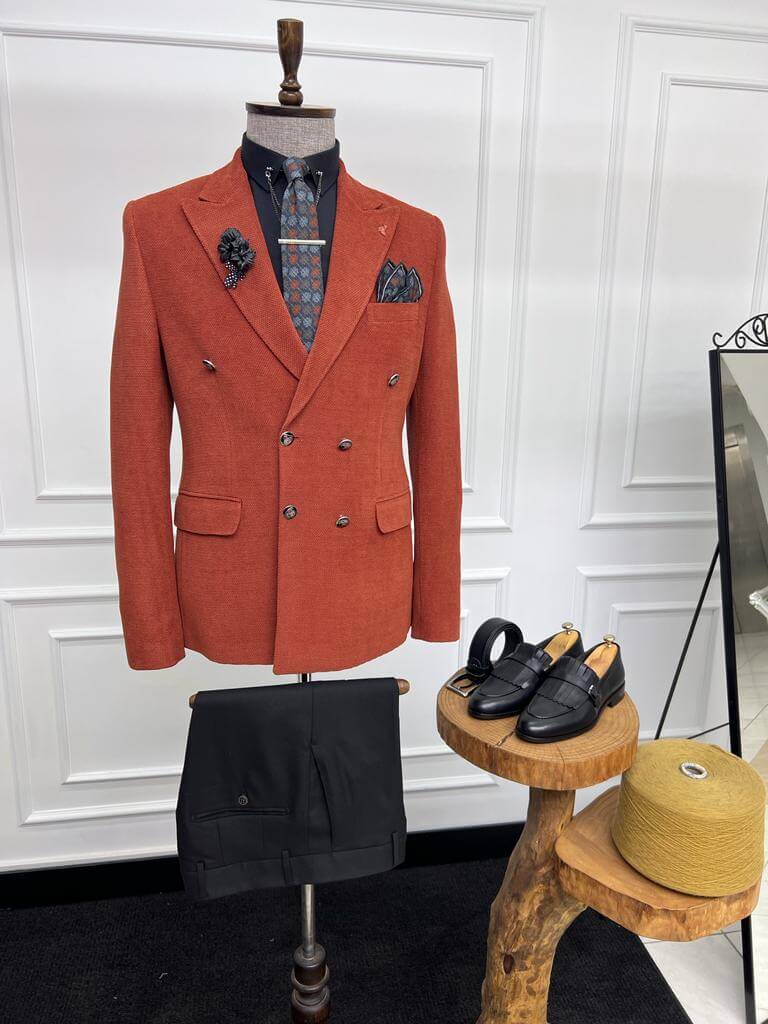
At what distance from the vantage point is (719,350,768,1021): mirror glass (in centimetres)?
187

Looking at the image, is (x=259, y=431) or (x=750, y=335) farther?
(x=750, y=335)

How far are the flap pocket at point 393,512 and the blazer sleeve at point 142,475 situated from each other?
37 centimetres

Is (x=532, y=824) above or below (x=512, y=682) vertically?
below

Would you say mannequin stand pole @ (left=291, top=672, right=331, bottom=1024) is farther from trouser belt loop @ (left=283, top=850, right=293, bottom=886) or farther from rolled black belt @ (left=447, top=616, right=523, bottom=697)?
rolled black belt @ (left=447, top=616, right=523, bottom=697)

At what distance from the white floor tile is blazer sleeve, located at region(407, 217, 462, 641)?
1176 mm

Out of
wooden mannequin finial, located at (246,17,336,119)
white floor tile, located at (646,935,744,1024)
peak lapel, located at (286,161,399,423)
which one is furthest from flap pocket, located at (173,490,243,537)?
white floor tile, located at (646,935,744,1024)

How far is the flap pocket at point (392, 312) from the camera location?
128 centimetres

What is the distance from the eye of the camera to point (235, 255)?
48.0 inches

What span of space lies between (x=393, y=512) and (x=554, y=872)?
76cm

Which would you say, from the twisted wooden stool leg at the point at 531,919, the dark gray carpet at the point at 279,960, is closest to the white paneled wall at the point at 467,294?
the dark gray carpet at the point at 279,960

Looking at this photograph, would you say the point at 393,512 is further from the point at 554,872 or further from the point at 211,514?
the point at 554,872

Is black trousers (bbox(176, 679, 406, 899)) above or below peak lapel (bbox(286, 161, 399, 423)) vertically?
below

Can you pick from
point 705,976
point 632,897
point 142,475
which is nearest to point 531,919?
point 632,897

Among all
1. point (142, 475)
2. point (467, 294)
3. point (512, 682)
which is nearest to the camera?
point (142, 475)
